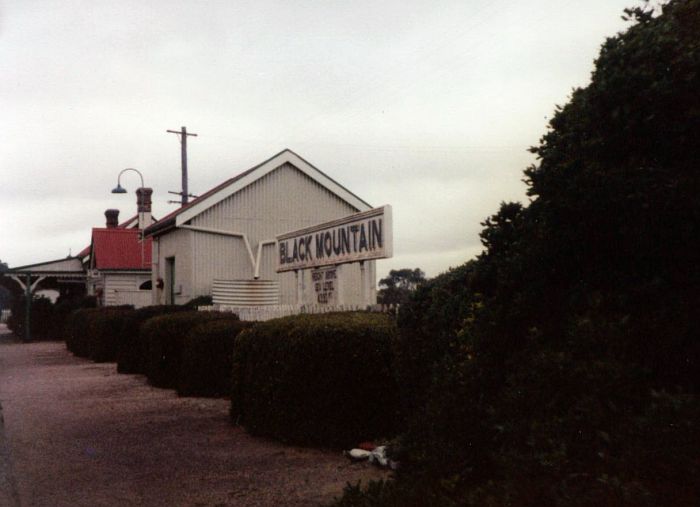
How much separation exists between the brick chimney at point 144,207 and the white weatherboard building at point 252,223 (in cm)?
1277

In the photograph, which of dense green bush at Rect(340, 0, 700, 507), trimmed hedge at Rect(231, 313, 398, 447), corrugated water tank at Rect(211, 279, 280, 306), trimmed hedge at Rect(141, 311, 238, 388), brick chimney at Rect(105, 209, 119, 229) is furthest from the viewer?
brick chimney at Rect(105, 209, 119, 229)

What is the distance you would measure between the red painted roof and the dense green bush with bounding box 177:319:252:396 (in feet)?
76.1

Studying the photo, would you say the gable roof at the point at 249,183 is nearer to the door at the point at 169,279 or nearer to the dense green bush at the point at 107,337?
the door at the point at 169,279

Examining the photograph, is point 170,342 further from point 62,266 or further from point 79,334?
point 62,266

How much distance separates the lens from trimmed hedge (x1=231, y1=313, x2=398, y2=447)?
7473mm

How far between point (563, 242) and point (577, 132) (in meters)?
0.61

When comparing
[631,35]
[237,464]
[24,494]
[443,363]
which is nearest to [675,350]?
[631,35]

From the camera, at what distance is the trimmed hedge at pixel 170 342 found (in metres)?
12.5

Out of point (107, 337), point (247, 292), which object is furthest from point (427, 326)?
point (107, 337)

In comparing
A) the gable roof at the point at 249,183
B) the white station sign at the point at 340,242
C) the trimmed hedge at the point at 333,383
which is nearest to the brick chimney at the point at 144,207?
the gable roof at the point at 249,183

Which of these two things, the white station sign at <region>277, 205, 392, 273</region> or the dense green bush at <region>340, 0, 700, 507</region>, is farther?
the white station sign at <region>277, 205, 392, 273</region>

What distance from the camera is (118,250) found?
3522 centimetres

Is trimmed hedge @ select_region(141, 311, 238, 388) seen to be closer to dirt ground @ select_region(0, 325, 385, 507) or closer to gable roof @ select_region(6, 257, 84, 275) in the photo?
dirt ground @ select_region(0, 325, 385, 507)

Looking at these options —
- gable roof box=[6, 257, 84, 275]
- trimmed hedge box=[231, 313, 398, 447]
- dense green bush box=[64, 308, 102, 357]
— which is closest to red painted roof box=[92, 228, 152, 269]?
gable roof box=[6, 257, 84, 275]
